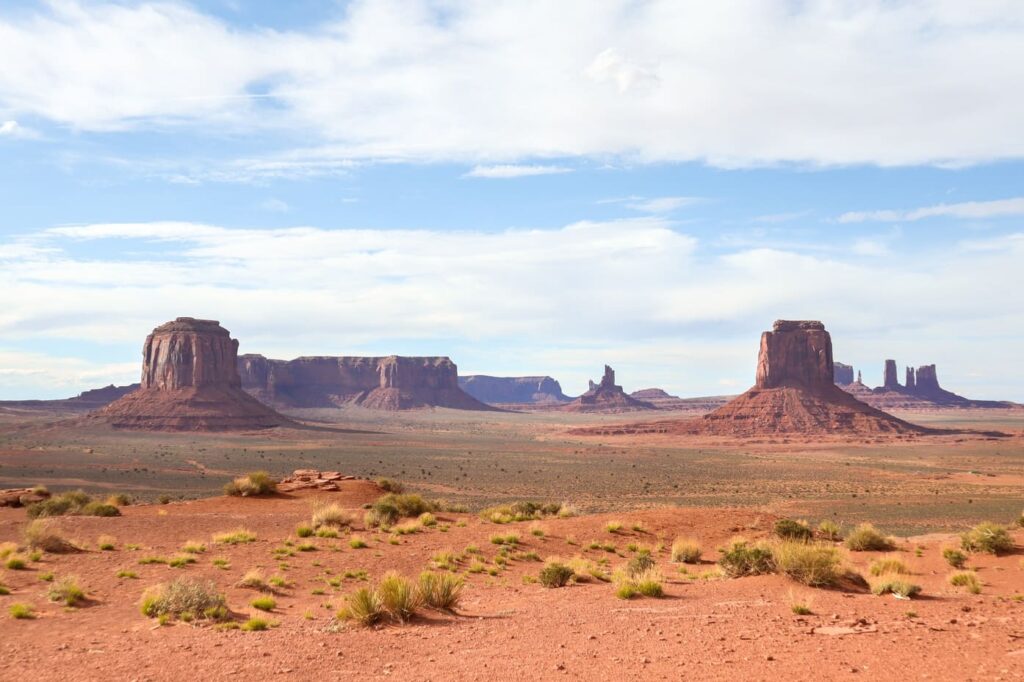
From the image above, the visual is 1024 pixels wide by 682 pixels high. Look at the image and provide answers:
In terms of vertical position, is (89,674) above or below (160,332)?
below

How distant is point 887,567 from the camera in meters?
17.0

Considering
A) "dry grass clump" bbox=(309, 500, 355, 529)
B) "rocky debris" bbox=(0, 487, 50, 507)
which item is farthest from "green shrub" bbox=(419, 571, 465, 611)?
"rocky debris" bbox=(0, 487, 50, 507)

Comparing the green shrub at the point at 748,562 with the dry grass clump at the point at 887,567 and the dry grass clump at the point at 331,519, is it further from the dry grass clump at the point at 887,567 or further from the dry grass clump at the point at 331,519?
the dry grass clump at the point at 331,519

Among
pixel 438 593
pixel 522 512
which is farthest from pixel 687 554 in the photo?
pixel 522 512

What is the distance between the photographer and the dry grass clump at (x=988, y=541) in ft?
62.1

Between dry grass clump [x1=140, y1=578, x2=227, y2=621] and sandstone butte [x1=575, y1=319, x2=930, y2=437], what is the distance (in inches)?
4280

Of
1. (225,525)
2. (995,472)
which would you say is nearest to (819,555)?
(225,525)

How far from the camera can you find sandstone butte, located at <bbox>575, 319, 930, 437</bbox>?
381 feet

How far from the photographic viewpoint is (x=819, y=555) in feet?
48.4

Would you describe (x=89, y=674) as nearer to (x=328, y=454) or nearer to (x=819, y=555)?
(x=819, y=555)

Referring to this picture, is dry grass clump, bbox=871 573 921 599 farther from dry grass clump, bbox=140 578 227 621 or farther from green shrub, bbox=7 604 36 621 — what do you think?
green shrub, bbox=7 604 36 621

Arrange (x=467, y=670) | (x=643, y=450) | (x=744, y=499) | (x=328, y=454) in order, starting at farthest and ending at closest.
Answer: (x=643, y=450) < (x=328, y=454) < (x=744, y=499) < (x=467, y=670)

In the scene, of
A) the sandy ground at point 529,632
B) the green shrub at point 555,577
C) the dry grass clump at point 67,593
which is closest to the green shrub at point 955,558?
the sandy ground at point 529,632

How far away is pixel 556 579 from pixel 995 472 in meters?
67.4
